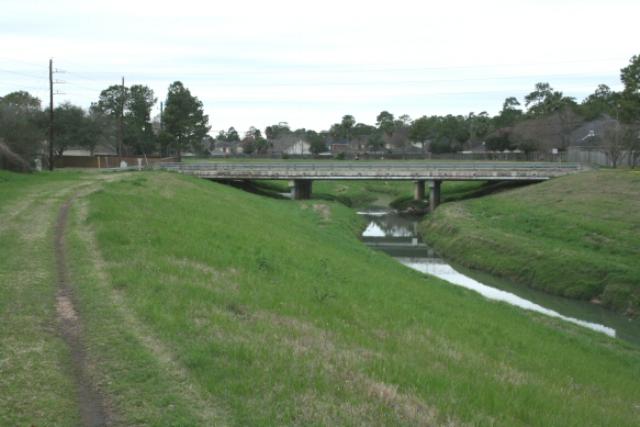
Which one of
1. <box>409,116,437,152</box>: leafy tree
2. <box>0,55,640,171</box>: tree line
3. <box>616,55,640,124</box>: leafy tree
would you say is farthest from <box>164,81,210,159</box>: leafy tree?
<box>409,116,437,152</box>: leafy tree

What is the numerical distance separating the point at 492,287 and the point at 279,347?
20.1m

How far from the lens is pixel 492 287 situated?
89.1 feet

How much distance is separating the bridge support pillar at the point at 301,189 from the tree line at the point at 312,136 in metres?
22.7

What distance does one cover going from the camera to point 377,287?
668 inches

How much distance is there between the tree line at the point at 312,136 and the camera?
2372 inches

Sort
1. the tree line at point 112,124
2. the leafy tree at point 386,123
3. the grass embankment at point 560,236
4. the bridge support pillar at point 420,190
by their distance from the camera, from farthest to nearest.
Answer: the leafy tree at point 386,123, the bridge support pillar at point 420,190, the tree line at point 112,124, the grass embankment at point 560,236

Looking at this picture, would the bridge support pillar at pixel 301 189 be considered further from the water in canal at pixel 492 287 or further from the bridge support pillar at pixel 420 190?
the bridge support pillar at pixel 420 190

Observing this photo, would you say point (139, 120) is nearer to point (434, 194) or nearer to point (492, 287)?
point (434, 194)

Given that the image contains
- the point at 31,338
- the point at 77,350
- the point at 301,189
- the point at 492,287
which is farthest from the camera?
the point at 301,189

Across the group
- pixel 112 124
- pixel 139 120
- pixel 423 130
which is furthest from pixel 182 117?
pixel 423 130

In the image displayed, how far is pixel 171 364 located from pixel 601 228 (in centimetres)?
3046

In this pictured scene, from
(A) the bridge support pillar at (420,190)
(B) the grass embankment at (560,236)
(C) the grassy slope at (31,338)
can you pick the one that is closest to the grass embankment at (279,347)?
(C) the grassy slope at (31,338)

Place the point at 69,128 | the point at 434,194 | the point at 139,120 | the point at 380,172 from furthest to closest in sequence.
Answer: the point at 139,120 < the point at 69,128 < the point at 434,194 < the point at 380,172

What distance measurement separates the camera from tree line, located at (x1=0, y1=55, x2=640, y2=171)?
60.2 meters
